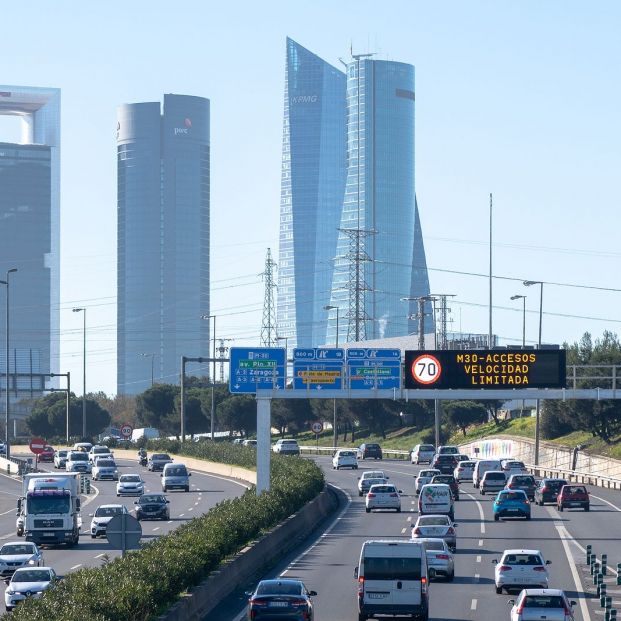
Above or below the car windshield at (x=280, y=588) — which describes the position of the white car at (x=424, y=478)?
below

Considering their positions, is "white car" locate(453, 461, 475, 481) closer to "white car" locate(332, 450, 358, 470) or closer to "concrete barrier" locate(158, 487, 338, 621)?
"white car" locate(332, 450, 358, 470)

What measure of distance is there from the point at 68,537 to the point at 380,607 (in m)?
25.4

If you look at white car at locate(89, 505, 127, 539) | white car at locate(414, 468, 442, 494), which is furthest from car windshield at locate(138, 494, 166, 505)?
white car at locate(414, 468, 442, 494)

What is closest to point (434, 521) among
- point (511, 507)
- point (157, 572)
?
point (511, 507)

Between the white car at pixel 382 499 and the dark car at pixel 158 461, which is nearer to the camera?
the white car at pixel 382 499

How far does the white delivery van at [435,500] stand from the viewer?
59188 mm

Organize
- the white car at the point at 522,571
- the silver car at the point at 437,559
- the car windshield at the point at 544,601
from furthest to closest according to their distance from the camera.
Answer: the silver car at the point at 437,559 < the white car at the point at 522,571 < the car windshield at the point at 544,601

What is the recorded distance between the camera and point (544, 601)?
28.0 metres

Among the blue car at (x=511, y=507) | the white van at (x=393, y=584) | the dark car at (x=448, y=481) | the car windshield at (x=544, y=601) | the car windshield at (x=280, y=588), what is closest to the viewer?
the car windshield at (x=544, y=601)

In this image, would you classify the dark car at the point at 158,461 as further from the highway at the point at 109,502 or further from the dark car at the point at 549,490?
the dark car at the point at 549,490

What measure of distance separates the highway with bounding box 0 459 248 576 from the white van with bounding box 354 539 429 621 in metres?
5.97

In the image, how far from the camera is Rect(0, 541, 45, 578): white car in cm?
4184

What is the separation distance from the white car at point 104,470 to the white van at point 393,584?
74.6 meters

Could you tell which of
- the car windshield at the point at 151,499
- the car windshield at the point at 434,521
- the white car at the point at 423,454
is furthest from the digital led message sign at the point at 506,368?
the white car at the point at 423,454
